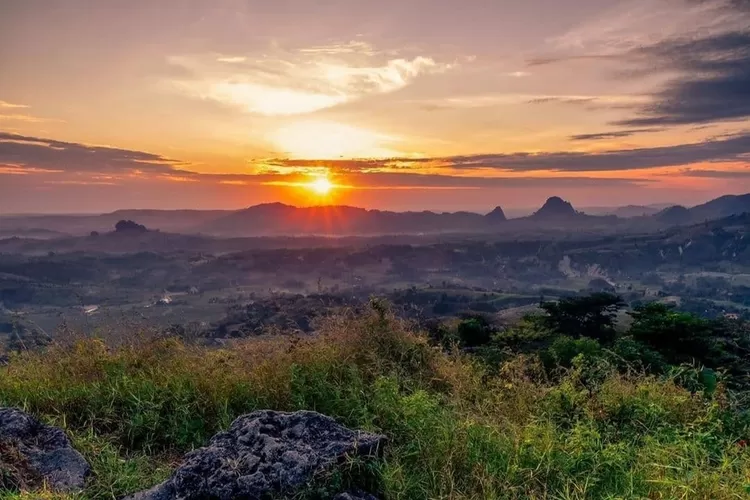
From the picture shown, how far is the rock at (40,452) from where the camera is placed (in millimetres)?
4160

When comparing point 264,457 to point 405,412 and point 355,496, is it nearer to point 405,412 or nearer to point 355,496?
point 355,496

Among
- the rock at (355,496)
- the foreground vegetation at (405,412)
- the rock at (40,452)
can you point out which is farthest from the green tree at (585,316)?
the rock at (40,452)

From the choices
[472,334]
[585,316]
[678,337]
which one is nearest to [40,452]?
[472,334]

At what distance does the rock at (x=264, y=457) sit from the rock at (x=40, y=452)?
756mm

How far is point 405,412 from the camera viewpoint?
195 inches

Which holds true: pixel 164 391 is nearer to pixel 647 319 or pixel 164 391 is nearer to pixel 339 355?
pixel 339 355

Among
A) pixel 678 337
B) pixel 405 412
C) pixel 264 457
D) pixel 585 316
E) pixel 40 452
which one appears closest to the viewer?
pixel 264 457

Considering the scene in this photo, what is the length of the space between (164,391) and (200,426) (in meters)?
0.69

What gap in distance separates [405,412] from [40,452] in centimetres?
327

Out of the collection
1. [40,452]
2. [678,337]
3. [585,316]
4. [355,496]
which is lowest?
[585,316]

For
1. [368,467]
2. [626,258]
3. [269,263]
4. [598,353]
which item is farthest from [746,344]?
[626,258]

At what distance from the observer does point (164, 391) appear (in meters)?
5.61

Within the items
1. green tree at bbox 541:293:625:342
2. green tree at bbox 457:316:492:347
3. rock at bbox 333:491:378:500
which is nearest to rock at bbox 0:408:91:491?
rock at bbox 333:491:378:500

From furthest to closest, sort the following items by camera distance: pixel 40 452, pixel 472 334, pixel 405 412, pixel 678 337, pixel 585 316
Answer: pixel 585 316
pixel 472 334
pixel 678 337
pixel 405 412
pixel 40 452
